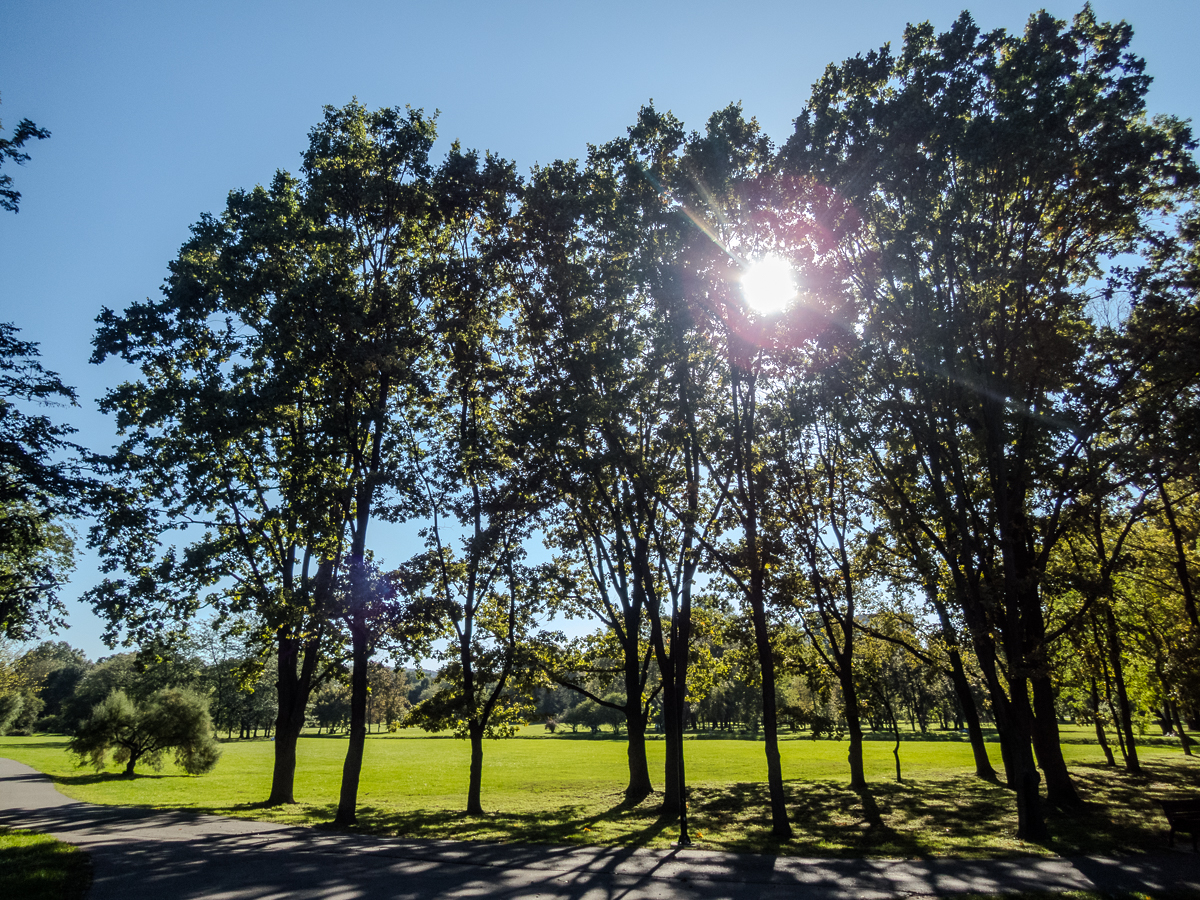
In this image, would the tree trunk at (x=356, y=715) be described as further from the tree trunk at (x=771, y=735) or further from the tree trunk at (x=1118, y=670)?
the tree trunk at (x=1118, y=670)

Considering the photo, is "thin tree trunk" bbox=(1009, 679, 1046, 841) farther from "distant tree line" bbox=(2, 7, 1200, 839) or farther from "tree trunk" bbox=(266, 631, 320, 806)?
"tree trunk" bbox=(266, 631, 320, 806)

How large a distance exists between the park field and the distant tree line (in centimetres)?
176

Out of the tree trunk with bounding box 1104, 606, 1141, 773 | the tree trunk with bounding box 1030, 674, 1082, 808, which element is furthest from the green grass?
the tree trunk with bounding box 1104, 606, 1141, 773

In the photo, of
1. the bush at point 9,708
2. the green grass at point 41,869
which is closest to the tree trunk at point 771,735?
the green grass at point 41,869

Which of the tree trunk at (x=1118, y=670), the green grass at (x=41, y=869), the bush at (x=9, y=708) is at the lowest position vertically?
the bush at (x=9, y=708)

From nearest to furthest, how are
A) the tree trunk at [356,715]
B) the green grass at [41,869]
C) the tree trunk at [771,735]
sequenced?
the green grass at [41,869]
the tree trunk at [771,735]
the tree trunk at [356,715]

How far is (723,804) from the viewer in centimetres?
2361

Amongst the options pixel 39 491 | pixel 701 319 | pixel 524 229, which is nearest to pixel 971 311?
pixel 701 319

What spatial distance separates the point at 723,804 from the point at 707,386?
16419 millimetres

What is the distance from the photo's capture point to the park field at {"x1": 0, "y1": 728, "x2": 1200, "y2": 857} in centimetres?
1573

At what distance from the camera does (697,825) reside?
19.0 metres

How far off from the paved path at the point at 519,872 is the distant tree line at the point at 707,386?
142 inches

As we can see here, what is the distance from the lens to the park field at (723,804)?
51.6ft

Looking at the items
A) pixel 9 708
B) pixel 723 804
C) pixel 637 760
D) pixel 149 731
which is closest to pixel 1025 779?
pixel 723 804
